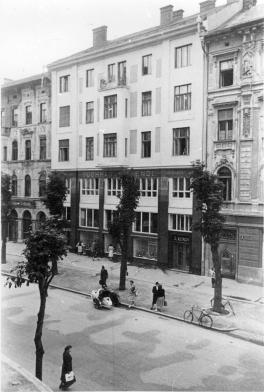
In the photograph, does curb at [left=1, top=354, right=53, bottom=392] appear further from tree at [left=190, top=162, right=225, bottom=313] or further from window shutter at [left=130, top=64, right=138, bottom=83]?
window shutter at [left=130, top=64, right=138, bottom=83]

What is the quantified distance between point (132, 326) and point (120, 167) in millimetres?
15983

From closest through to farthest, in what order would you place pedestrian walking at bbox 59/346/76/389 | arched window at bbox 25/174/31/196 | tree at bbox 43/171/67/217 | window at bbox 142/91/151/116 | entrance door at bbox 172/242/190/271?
pedestrian walking at bbox 59/346/76/389
tree at bbox 43/171/67/217
entrance door at bbox 172/242/190/271
window at bbox 142/91/151/116
arched window at bbox 25/174/31/196

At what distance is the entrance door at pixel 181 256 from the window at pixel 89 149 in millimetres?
11079

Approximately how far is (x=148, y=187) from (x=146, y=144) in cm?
348

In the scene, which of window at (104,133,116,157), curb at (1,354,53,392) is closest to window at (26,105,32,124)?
window at (104,133,116,157)

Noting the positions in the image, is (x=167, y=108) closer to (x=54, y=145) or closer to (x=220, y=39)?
(x=220, y=39)

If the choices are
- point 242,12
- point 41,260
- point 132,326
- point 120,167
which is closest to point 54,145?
point 120,167

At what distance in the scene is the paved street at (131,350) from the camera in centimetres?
1407

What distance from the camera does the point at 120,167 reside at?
3269 centimetres

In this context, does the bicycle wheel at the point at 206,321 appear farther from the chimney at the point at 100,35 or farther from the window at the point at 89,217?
the chimney at the point at 100,35

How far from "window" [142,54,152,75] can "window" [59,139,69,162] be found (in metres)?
10.1

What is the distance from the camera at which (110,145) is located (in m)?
33.7

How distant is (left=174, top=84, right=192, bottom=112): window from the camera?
2953 cm

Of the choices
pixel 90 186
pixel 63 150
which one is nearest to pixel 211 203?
pixel 90 186
